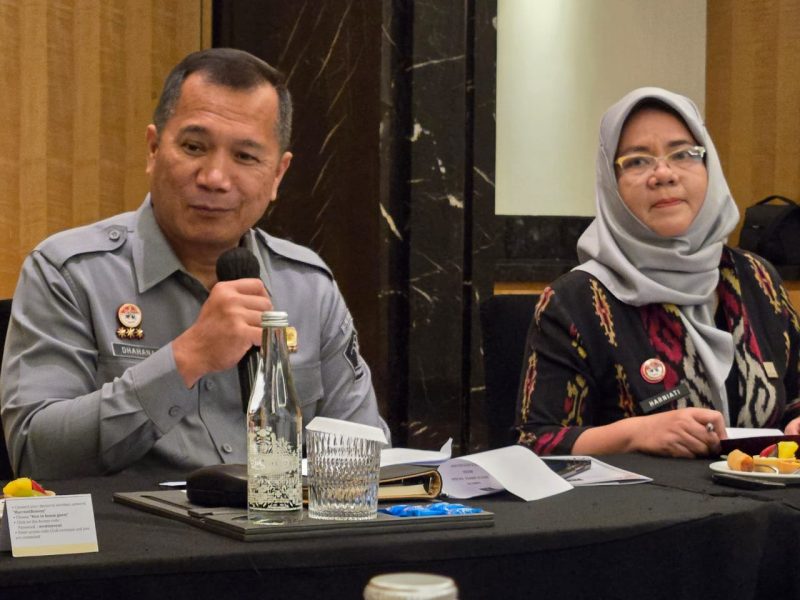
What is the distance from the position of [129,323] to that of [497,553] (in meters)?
0.97

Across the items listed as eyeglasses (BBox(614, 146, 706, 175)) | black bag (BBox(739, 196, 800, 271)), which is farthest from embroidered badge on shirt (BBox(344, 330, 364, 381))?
black bag (BBox(739, 196, 800, 271))

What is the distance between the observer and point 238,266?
69.4 inches

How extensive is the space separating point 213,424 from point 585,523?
84cm

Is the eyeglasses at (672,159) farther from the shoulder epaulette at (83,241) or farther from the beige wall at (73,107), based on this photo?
the beige wall at (73,107)

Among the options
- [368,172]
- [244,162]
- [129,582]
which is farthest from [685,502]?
[368,172]

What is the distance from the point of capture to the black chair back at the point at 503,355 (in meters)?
2.62

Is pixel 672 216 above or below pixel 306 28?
below

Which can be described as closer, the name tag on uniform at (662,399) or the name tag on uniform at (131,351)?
the name tag on uniform at (131,351)

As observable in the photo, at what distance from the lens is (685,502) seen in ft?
4.98

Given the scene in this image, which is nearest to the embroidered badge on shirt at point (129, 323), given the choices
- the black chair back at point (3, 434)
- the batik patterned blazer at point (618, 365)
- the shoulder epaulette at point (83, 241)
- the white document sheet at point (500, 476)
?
the shoulder epaulette at point (83, 241)

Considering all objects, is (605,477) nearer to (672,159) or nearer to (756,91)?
(672,159)

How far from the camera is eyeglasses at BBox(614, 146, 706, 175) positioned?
2.60 m

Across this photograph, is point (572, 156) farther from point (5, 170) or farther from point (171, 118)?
point (171, 118)

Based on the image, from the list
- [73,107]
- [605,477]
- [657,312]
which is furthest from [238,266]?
[73,107]
